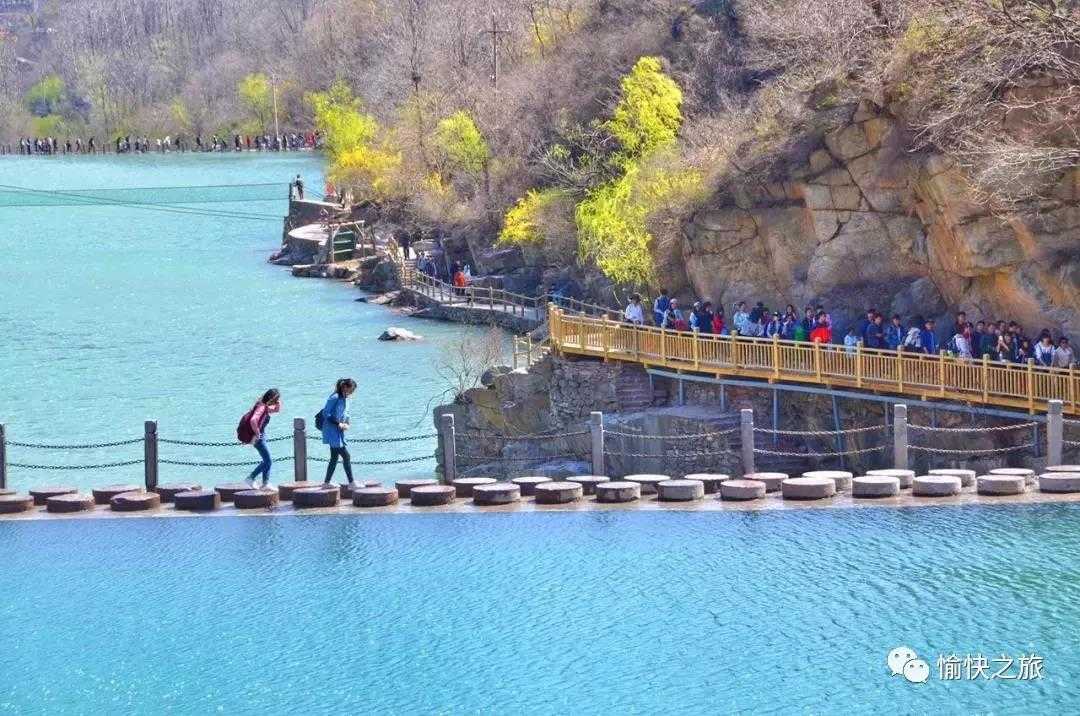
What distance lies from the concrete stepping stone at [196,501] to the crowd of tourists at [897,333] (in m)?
13.0

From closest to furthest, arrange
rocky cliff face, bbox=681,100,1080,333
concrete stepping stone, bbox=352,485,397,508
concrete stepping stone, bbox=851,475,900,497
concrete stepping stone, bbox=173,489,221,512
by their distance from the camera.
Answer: concrete stepping stone, bbox=851,475,900,497, concrete stepping stone, bbox=352,485,397,508, concrete stepping stone, bbox=173,489,221,512, rocky cliff face, bbox=681,100,1080,333

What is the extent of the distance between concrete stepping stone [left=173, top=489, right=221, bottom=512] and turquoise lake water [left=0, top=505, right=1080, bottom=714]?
41 cm

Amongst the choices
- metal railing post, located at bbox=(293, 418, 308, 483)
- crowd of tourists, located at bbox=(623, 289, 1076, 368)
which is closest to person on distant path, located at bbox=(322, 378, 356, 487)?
metal railing post, located at bbox=(293, 418, 308, 483)

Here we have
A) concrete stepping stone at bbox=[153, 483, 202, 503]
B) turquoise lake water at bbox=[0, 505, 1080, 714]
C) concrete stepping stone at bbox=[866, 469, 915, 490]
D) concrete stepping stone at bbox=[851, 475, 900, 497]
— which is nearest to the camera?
turquoise lake water at bbox=[0, 505, 1080, 714]

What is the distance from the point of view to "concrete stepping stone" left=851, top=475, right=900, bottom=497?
22.7 m

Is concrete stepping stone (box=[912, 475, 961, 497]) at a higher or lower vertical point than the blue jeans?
lower

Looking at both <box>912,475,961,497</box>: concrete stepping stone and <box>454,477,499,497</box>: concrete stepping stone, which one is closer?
<box>912,475,961,497</box>: concrete stepping stone

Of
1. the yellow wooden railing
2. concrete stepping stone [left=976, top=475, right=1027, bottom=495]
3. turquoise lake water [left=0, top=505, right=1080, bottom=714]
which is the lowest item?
turquoise lake water [left=0, top=505, right=1080, bottom=714]

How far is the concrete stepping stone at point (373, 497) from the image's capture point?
2352cm

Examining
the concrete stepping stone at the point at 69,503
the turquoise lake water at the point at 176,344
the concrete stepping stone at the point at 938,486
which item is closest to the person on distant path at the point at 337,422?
the concrete stepping stone at the point at 69,503

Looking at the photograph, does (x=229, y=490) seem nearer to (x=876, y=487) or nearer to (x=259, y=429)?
(x=259, y=429)

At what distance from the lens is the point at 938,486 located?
2262cm

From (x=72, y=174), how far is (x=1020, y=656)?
13014 cm

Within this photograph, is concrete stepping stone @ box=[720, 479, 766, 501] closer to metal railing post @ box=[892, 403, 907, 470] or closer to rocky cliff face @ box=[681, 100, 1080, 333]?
metal railing post @ box=[892, 403, 907, 470]
